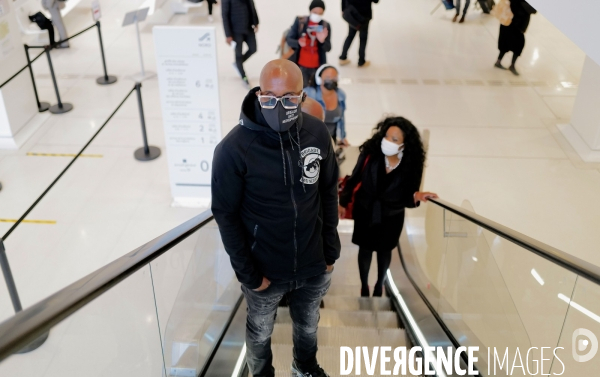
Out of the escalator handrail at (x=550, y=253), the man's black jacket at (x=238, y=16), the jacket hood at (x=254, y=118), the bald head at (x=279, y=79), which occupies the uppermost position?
the bald head at (x=279, y=79)

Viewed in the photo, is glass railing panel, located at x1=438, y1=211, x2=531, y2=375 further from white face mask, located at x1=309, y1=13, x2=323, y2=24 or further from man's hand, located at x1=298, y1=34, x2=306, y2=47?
white face mask, located at x1=309, y1=13, x2=323, y2=24

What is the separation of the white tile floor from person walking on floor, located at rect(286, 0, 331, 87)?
3.96 feet

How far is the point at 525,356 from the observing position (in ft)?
9.11

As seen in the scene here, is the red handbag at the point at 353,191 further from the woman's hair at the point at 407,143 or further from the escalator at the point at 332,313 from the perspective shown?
the escalator at the point at 332,313

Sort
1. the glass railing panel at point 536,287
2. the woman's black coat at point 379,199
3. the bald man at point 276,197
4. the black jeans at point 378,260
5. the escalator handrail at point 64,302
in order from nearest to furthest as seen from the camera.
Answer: the escalator handrail at point 64,302 → the bald man at point 276,197 → the glass railing panel at point 536,287 → the woman's black coat at point 379,199 → the black jeans at point 378,260

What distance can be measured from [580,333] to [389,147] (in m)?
1.77

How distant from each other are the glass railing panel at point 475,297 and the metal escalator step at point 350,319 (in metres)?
0.53

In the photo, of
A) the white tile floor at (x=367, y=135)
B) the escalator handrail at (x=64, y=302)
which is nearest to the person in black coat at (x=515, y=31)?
the white tile floor at (x=367, y=135)

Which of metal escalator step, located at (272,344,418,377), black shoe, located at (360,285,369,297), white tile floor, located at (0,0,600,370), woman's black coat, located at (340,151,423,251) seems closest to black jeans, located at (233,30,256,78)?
white tile floor, located at (0,0,600,370)

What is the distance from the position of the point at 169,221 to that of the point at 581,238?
14.3 ft

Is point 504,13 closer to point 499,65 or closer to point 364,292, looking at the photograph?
point 499,65

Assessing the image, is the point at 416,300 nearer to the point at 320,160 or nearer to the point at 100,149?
the point at 320,160

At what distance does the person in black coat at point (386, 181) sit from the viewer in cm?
388

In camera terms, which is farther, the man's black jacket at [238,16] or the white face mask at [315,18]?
the man's black jacket at [238,16]
